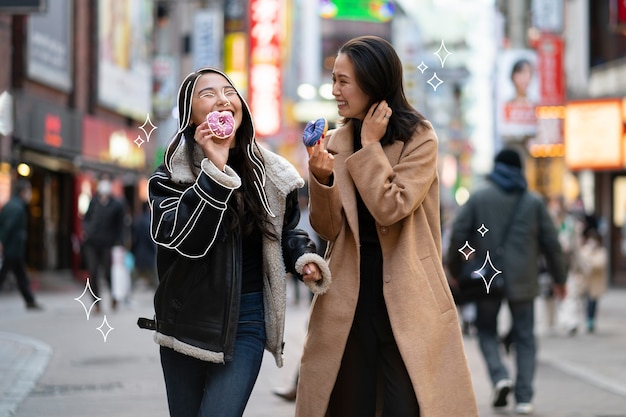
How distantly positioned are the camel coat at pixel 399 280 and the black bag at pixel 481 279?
398 cm

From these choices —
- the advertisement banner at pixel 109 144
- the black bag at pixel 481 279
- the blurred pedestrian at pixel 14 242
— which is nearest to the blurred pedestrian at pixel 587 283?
the black bag at pixel 481 279

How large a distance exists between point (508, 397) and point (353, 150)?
16.0ft

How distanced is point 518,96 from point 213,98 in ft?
86.5

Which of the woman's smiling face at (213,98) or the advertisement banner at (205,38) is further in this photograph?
the advertisement banner at (205,38)

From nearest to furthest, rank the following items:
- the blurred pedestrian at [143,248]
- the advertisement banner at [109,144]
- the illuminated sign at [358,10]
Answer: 1. the blurred pedestrian at [143,248]
2. the advertisement banner at [109,144]
3. the illuminated sign at [358,10]

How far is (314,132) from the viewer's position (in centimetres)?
417

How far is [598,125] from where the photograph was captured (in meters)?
26.8

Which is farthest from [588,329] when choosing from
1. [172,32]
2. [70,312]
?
[172,32]

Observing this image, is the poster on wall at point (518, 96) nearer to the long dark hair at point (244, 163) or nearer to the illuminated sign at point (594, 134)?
the illuminated sign at point (594, 134)

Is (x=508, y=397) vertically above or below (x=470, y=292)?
below

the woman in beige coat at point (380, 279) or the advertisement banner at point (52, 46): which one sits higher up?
the advertisement banner at point (52, 46)

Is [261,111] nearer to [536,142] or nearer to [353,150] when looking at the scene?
[536,142]

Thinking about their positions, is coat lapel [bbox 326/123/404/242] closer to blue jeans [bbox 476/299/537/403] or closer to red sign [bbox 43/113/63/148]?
blue jeans [bbox 476/299/537/403]

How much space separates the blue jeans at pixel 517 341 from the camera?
8.30 metres
